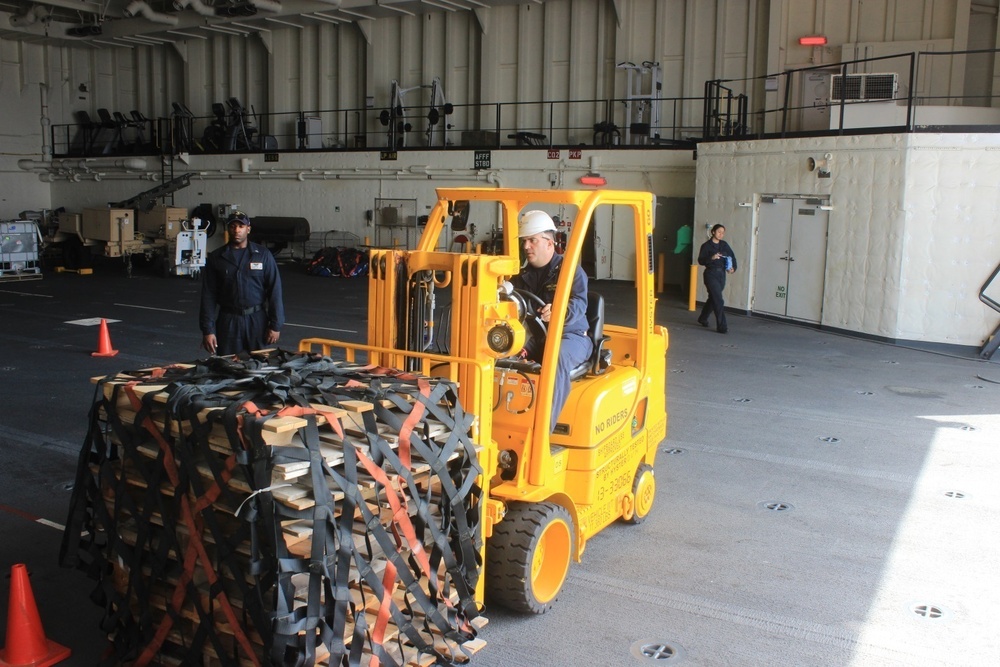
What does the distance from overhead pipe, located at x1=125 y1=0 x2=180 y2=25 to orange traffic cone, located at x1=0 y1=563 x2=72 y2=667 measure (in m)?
29.1

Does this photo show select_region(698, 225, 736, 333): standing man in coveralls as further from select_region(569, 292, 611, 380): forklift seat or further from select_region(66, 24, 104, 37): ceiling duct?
select_region(66, 24, 104, 37): ceiling duct

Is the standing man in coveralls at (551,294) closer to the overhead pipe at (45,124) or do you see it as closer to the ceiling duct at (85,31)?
the ceiling duct at (85,31)

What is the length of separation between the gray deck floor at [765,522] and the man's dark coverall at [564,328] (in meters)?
1.32

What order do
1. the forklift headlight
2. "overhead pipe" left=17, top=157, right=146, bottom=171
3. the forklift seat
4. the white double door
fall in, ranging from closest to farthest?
1. the forklift headlight
2. the forklift seat
3. the white double door
4. "overhead pipe" left=17, top=157, right=146, bottom=171

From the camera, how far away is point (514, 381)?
17.1 feet

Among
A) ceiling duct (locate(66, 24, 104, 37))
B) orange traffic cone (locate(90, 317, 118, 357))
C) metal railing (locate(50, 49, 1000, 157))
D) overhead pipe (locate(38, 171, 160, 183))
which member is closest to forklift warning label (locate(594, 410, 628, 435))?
orange traffic cone (locate(90, 317, 118, 357))

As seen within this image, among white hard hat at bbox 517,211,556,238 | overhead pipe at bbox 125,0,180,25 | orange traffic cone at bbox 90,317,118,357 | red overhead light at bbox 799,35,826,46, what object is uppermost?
overhead pipe at bbox 125,0,180,25

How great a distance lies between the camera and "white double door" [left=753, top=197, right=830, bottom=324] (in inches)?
651

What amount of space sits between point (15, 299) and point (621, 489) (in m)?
17.5

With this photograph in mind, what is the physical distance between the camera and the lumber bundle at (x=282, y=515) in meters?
3.50

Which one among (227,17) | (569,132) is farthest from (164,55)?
(569,132)

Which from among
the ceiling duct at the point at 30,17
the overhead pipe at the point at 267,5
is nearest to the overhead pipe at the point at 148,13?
the ceiling duct at the point at 30,17

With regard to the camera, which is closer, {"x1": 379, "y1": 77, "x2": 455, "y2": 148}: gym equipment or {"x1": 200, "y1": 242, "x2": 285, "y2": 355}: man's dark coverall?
{"x1": 200, "y1": 242, "x2": 285, "y2": 355}: man's dark coverall

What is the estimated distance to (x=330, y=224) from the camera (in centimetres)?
2920
